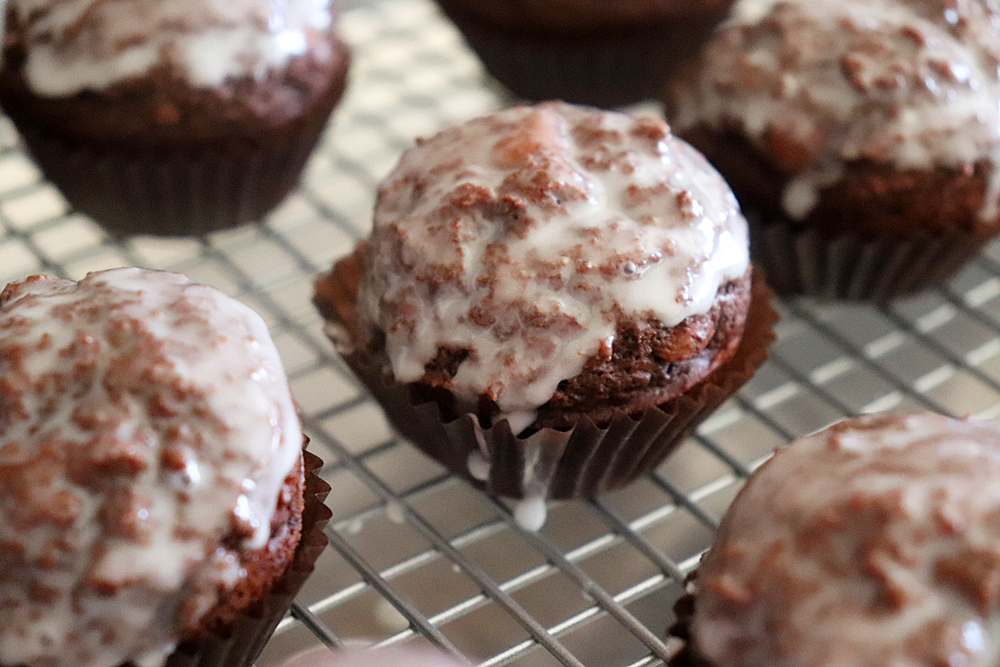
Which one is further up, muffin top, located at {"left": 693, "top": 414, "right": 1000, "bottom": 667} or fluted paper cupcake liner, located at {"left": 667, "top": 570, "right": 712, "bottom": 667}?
muffin top, located at {"left": 693, "top": 414, "right": 1000, "bottom": 667}

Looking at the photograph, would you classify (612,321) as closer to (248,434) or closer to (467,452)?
(467,452)

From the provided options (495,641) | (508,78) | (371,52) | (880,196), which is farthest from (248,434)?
(371,52)

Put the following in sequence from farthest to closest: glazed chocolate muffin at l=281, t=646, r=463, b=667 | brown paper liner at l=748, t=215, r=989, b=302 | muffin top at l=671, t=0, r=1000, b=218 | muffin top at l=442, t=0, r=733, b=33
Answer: muffin top at l=442, t=0, r=733, b=33, brown paper liner at l=748, t=215, r=989, b=302, muffin top at l=671, t=0, r=1000, b=218, glazed chocolate muffin at l=281, t=646, r=463, b=667

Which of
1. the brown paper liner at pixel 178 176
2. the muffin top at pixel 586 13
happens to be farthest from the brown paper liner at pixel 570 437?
the muffin top at pixel 586 13

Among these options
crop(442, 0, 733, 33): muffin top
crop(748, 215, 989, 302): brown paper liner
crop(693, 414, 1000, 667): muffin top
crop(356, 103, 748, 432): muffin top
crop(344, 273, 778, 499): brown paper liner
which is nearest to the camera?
crop(693, 414, 1000, 667): muffin top

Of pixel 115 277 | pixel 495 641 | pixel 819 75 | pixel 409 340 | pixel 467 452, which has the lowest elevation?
pixel 495 641

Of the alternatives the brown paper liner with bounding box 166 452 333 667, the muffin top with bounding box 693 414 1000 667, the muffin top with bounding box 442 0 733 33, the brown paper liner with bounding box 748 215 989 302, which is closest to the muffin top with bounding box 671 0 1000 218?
the brown paper liner with bounding box 748 215 989 302

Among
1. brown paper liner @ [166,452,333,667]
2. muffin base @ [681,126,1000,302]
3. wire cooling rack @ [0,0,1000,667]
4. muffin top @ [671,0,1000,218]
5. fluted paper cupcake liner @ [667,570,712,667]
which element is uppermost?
muffin top @ [671,0,1000,218]

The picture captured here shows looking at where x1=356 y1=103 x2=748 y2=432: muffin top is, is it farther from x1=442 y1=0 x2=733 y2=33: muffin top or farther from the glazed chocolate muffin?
x1=442 y1=0 x2=733 y2=33: muffin top
